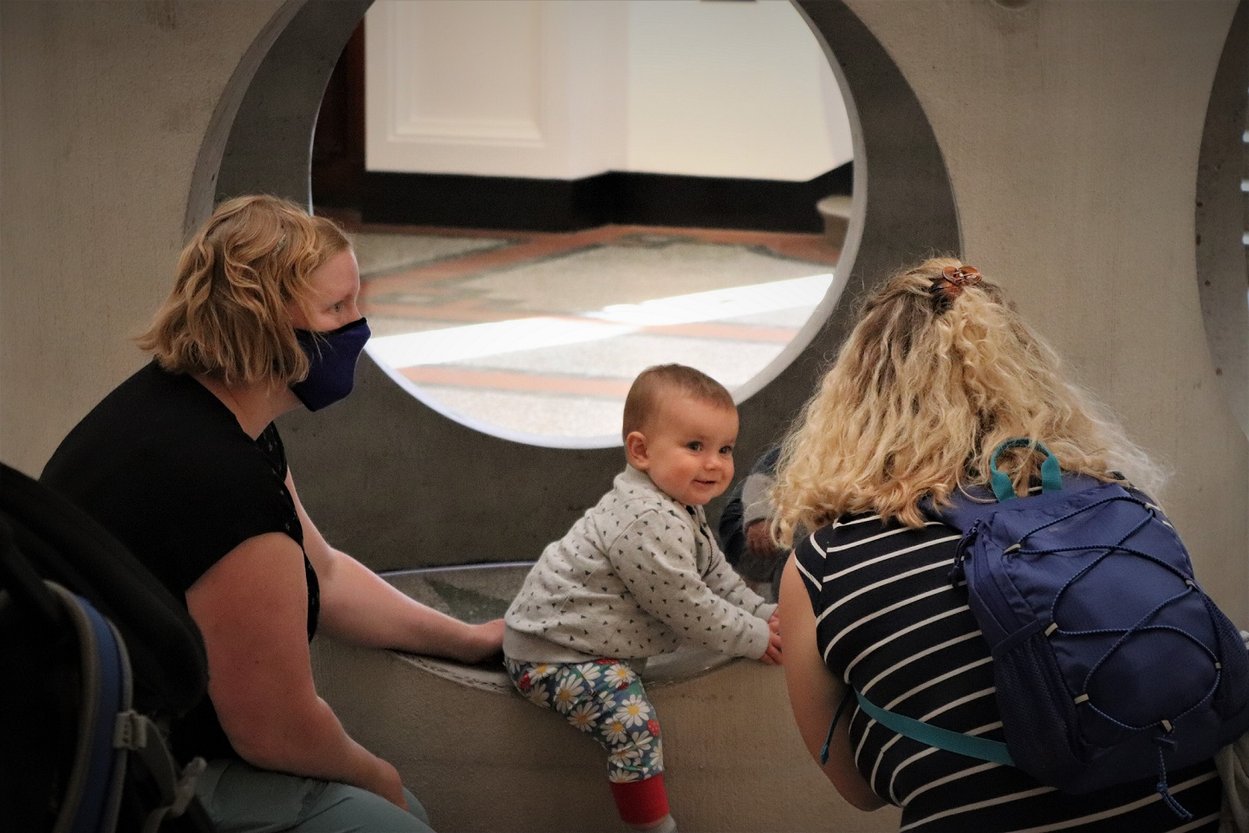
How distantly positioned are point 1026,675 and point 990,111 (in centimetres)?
188

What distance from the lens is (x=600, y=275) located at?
35.4ft

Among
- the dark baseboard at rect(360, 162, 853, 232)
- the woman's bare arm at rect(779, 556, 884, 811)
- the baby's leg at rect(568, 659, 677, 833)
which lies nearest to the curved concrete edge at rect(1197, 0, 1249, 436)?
the baby's leg at rect(568, 659, 677, 833)

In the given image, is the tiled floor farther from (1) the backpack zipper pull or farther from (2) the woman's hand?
(1) the backpack zipper pull

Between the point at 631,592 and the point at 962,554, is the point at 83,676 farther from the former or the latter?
the point at 631,592

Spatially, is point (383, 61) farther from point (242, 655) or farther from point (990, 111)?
point (242, 655)

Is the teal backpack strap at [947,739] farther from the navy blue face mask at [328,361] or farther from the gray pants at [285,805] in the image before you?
the navy blue face mask at [328,361]

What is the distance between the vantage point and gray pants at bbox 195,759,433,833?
7.74ft

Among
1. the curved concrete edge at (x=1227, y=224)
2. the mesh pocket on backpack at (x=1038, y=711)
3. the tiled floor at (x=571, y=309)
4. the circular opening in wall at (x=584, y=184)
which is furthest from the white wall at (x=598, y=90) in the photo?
the mesh pocket on backpack at (x=1038, y=711)

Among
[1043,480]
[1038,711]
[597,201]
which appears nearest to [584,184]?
[597,201]

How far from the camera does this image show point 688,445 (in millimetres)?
2951

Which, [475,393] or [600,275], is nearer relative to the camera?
[475,393]

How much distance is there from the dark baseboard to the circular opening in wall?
0.02 m

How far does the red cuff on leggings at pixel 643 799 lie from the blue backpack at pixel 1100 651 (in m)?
1.16

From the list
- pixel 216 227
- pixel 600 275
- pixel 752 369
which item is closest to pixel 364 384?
pixel 216 227
